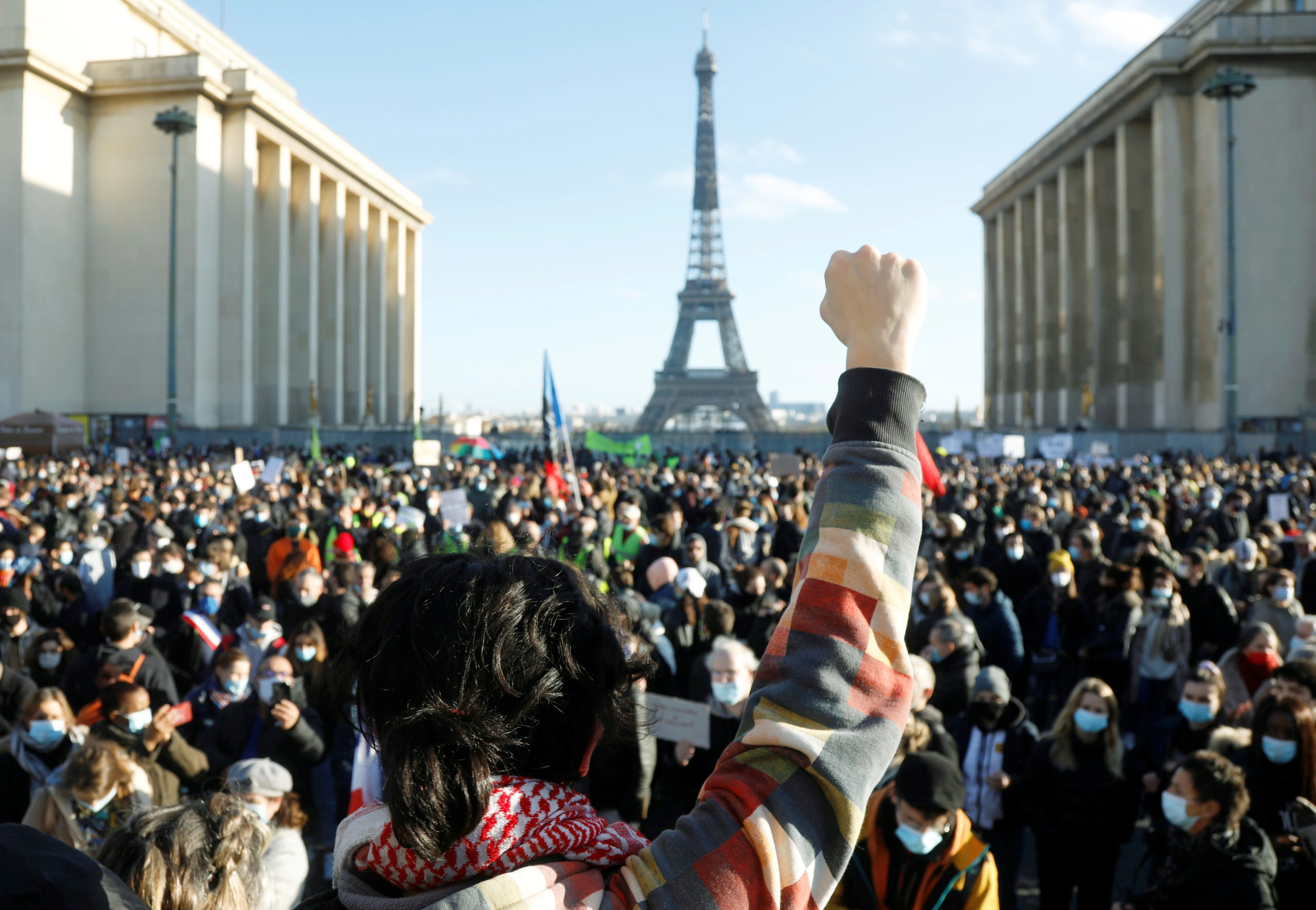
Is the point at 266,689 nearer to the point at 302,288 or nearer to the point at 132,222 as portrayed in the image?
the point at 132,222

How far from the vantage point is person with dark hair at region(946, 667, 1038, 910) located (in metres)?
5.18

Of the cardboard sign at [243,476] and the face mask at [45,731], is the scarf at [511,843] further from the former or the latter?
the cardboard sign at [243,476]

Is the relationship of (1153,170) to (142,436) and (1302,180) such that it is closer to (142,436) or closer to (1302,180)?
(1302,180)

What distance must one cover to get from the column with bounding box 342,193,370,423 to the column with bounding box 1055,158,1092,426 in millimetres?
35080

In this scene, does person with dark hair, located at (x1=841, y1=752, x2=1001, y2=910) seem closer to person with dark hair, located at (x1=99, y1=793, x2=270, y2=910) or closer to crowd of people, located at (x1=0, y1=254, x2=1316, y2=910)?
crowd of people, located at (x1=0, y1=254, x2=1316, y2=910)

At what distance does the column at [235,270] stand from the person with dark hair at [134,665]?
37.5m

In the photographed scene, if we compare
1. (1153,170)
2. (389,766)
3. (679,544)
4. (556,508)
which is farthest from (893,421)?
(1153,170)

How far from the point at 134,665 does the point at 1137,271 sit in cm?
4362

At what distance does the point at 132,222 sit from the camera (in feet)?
133

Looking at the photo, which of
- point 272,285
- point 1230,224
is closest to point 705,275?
point 272,285

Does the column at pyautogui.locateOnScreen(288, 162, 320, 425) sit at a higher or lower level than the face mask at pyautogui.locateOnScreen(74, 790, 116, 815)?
higher

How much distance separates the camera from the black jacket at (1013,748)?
5.18 meters

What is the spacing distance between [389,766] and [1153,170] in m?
44.3

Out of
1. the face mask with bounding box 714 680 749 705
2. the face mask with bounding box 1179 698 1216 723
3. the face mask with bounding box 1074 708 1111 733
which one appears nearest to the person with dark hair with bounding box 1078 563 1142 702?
the face mask with bounding box 1179 698 1216 723
